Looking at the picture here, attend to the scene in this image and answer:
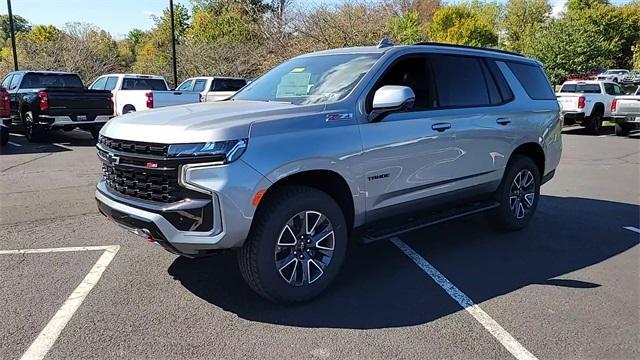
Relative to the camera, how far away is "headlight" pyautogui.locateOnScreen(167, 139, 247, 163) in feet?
11.5

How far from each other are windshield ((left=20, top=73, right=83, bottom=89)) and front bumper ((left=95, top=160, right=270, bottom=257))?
13.5 meters

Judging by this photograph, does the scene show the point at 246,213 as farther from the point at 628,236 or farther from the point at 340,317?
the point at 628,236

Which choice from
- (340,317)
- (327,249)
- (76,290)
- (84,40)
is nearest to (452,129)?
(327,249)

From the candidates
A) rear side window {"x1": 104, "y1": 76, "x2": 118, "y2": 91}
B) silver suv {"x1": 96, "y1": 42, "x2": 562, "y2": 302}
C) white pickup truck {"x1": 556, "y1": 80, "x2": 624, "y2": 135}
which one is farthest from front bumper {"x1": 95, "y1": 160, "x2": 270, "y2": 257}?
white pickup truck {"x1": 556, "y1": 80, "x2": 624, "y2": 135}

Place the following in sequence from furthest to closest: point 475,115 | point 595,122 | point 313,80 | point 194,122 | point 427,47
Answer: point 595,122
point 475,115
point 427,47
point 313,80
point 194,122

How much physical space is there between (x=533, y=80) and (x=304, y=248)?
156 inches

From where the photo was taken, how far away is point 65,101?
13.4m

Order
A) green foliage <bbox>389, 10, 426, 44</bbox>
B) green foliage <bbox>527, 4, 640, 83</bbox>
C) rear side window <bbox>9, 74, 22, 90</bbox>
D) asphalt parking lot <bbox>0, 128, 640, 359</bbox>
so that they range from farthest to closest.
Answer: green foliage <bbox>527, 4, 640, 83</bbox>
green foliage <bbox>389, 10, 426, 44</bbox>
rear side window <bbox>9, 74, 22, 90</bbox>
asphalt parking lot <bbox>0, 128, 640, 359</bbox>

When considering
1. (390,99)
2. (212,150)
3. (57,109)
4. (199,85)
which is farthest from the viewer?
(199,85)

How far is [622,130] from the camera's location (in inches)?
710

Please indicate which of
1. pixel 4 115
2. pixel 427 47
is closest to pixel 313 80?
pixel 427 47

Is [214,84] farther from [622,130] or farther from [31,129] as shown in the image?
[622,130]

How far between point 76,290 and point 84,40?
119 feet

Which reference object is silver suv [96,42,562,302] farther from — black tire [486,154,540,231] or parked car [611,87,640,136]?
parked car [611,87,640,136]
